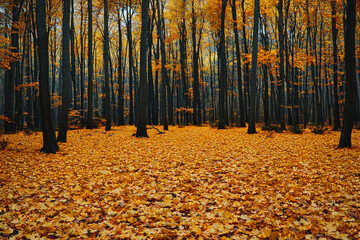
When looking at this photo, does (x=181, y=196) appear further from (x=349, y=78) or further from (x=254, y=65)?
(x=254, y=65)

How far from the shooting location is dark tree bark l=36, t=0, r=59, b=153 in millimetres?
6371

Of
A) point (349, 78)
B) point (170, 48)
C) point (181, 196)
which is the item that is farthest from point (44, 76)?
point (170, 48)

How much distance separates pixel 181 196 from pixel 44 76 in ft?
19.9

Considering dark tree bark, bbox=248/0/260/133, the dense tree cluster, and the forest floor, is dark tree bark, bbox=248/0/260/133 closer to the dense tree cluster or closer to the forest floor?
the dense tree cluster

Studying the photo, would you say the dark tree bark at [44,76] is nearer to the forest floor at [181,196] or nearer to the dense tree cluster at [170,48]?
the dense tree cluster at [170,48]

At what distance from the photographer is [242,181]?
4242 mm

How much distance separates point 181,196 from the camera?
3.61 metres

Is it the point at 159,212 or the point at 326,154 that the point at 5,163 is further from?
the point at 326,154

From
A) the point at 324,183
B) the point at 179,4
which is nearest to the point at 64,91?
the point at 324,183

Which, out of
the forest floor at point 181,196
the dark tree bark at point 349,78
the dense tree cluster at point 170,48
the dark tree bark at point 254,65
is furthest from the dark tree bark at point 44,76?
the dark tree bark at point 349,78

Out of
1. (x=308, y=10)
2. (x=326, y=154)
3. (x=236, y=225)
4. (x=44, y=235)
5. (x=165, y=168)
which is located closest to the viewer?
(x=44, y=235)

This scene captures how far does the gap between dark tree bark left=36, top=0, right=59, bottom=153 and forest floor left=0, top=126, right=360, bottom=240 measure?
2.42ft

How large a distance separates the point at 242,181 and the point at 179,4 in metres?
18.2

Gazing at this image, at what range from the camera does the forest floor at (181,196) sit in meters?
2.59
